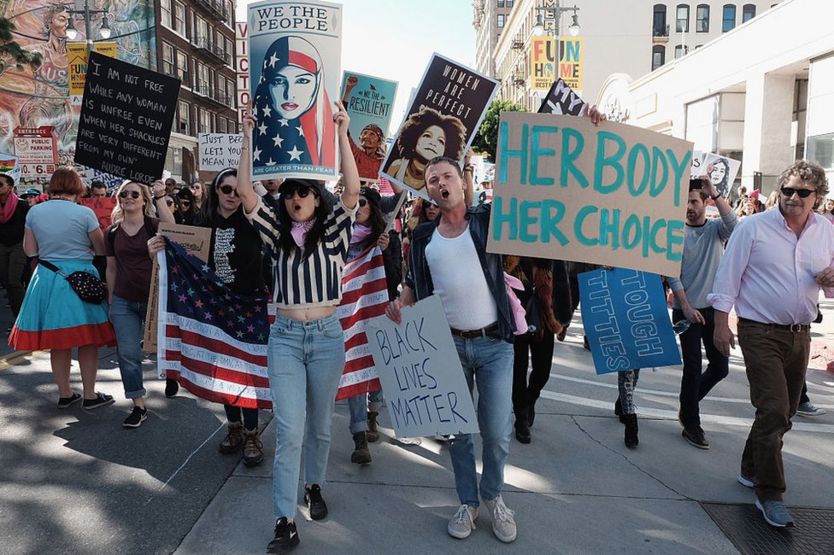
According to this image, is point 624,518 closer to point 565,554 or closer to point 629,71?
point 565,554

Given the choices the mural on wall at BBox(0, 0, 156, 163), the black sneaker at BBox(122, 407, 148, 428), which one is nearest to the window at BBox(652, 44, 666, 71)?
the mural on wall at BBox(0, 0, 156, 163)

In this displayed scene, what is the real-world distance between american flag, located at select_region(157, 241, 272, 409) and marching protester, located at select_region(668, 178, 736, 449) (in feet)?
10.1

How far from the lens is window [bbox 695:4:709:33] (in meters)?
54.3

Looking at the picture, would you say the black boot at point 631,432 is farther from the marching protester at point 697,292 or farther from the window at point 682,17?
the window at point 682,17

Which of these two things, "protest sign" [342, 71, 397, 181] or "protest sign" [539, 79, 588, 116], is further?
"protest sign" [342, 71, 397, 181]

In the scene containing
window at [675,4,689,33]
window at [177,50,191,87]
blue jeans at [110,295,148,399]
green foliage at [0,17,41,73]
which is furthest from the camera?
window at [675,4,689,33]

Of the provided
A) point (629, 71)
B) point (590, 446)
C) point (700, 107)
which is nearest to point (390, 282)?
point (590, 446)

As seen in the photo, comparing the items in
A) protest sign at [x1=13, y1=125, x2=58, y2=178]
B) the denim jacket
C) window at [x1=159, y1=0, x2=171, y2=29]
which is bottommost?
the denim jacket

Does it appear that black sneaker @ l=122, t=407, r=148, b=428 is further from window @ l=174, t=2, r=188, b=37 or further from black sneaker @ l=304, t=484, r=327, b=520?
window @ l=174, t=2, r=188, b=37

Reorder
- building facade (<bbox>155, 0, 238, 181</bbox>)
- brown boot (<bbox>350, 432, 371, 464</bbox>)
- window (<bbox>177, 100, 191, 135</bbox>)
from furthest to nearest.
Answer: window (<bbox>177, 100, 191, 135</bbox>)
building facade (<bbox>155, 0, 238, 181</bbox>)
brown boot (<bbox>350, 432, 371, 464</bbox>)

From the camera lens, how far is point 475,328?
137 inches

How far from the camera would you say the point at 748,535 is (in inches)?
141

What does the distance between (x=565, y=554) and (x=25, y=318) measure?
4.53 meters

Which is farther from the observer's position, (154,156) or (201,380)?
(154,156)
